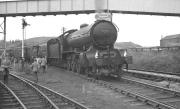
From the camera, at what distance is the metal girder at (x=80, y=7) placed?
24.8m

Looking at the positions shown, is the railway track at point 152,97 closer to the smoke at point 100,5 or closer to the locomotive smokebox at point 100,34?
the locomotive smokebox at point 100,34

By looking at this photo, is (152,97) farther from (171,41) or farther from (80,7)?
(171,41)


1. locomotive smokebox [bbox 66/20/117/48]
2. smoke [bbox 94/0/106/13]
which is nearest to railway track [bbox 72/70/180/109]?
locomotive smokebox [bbox 66/20/117/48]

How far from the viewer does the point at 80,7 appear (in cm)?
2523

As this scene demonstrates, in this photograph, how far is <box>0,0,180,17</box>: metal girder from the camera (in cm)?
2477

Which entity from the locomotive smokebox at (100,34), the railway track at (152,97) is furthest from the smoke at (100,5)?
the railway track at (152,97)

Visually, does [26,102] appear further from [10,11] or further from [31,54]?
[31,54]

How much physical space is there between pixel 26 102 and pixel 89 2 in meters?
16.5

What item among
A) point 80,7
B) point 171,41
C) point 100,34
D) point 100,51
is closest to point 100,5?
point 80,7

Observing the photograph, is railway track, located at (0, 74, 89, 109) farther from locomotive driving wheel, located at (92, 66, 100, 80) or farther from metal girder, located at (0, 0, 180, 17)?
metal girder, located at (0, 0, 180, 17)

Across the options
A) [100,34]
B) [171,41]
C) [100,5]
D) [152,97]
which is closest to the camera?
[152,97]

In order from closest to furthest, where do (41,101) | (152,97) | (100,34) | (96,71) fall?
(41,101), (152,97), (96,71), (100,34)

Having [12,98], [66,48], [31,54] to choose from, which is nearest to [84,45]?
[66,48]

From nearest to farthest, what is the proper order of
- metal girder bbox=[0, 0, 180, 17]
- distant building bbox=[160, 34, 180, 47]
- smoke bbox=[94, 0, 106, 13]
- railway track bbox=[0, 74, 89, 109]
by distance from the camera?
railway track bbox=[0, 74, 89, 109] → smoke bbox=[94, 0, 106, 13] → metal girder bbox=[0, 0, 180, 17] → distant building bbox=[160, 34, 180, 47]
